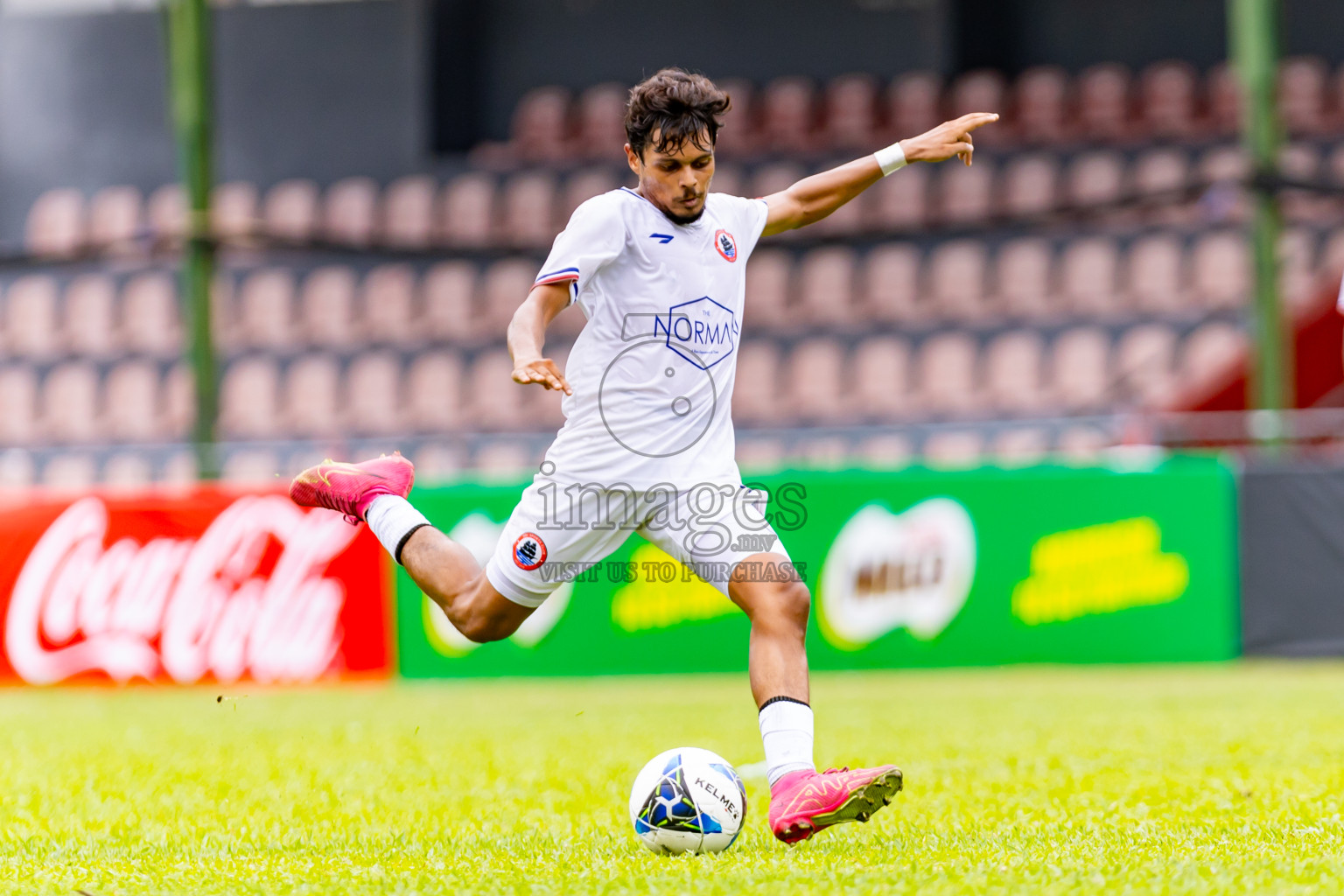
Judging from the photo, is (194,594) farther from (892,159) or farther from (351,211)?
(351,211)

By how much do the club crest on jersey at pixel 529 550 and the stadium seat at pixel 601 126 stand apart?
11.8 metres

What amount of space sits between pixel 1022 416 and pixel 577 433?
946cm

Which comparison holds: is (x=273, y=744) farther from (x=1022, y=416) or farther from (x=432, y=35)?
(x=432, y=35)

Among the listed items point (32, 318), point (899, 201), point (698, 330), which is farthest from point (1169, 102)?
point (698, 330)

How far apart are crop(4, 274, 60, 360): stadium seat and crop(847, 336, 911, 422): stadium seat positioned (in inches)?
308

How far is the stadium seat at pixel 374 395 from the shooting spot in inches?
556

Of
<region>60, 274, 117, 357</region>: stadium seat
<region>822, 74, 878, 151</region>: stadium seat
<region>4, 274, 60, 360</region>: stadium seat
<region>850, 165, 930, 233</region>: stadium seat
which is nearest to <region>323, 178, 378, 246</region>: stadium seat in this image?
<region>60, 274, 117, 357</region>: stadium seat

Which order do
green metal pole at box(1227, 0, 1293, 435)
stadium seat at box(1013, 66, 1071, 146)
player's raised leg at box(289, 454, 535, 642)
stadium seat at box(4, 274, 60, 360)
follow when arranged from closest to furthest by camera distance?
1. player's raised leg at box(289, 454, 535, 642)
2. green metal pole at box(1227, 0, 1293, 435)
3. stadium seat at box(1013, 66, 1071, 146)
4. stadium seat at box(4, 274, 60, 360)

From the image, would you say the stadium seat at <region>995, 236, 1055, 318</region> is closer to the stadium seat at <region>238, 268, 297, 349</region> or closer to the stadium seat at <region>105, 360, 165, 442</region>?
the stadium seat at <region>238, 268, 297, 349</region>

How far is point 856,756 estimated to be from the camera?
5820 millimetres

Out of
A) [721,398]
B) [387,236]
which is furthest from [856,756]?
[387,236]

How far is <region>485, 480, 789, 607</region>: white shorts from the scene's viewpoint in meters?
4.05

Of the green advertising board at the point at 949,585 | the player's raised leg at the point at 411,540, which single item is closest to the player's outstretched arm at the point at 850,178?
the player's raised leg at the point at 411,540

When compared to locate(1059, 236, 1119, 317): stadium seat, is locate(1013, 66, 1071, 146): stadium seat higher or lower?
higher
